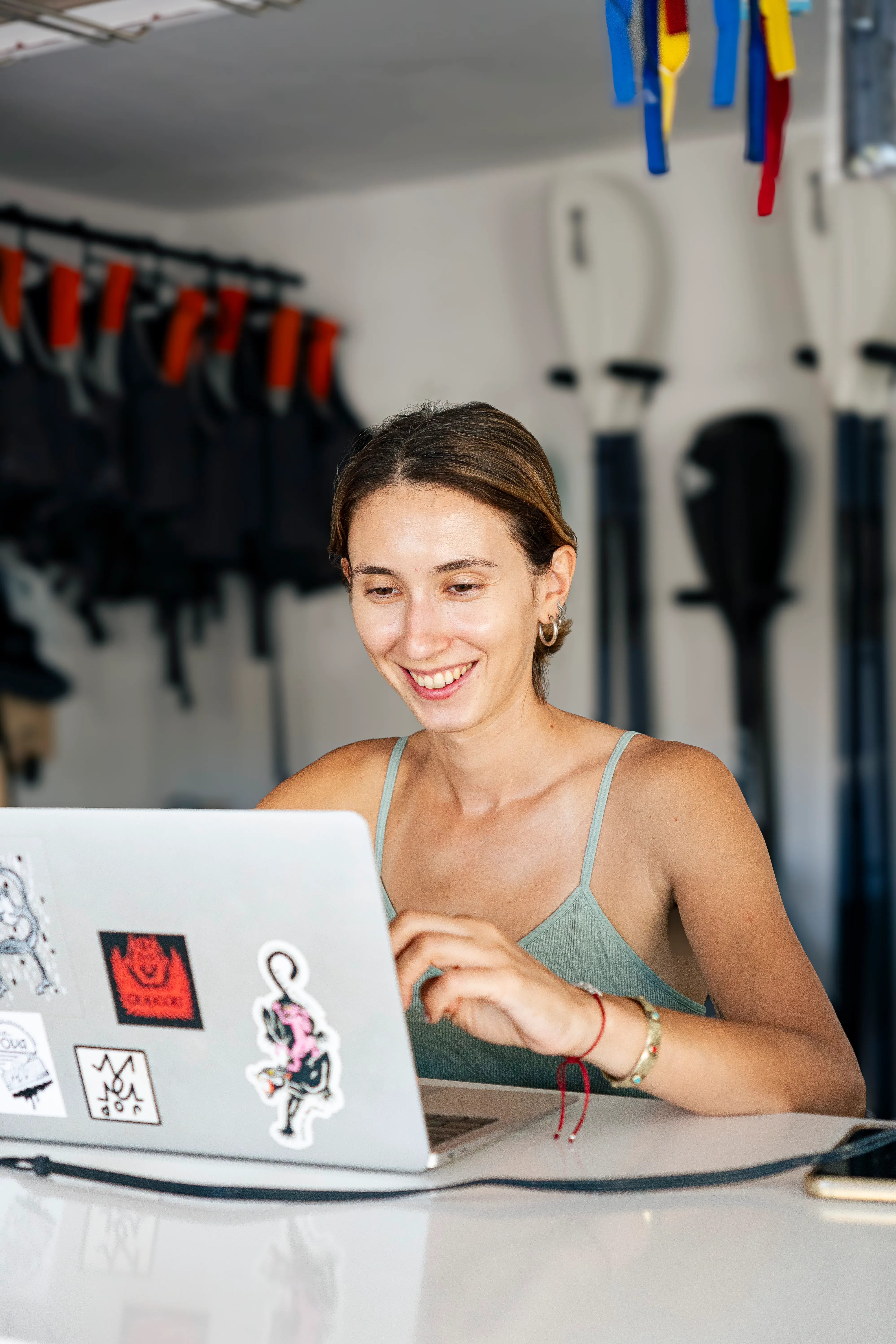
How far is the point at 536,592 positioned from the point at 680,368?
7.08 feet

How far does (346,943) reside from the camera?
967mm

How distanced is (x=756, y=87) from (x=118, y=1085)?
127cm

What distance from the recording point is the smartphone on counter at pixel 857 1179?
3.14 feet

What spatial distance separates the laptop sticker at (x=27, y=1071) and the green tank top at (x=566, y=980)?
477mm

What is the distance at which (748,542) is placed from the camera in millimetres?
3504

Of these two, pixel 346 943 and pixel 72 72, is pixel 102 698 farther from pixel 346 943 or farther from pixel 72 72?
pixel 346 943

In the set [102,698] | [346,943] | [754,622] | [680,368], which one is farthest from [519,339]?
[346,943]

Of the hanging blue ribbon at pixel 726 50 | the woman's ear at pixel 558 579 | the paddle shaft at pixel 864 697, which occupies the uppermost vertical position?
the hanging blue ribbon at pixel 726 50

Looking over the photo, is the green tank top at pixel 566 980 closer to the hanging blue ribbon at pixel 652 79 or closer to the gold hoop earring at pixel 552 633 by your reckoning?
the gold hoop earring at pixel 552 633

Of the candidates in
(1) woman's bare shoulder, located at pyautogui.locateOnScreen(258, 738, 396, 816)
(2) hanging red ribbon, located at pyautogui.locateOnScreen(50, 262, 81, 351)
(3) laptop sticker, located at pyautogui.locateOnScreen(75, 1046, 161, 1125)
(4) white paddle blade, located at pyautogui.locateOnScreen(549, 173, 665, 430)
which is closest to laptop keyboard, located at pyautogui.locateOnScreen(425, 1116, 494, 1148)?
(3) laptop sticker, located at pyautogui.locateOnScreen(75, 1046, 161, 1125)

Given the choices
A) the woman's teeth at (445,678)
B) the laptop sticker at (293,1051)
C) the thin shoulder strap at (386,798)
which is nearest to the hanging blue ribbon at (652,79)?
the woman's teeth at (445,678)

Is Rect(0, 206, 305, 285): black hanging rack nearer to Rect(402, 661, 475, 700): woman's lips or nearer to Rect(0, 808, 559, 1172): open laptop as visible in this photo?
Rect(402, 661, 475, 700): woman's lips

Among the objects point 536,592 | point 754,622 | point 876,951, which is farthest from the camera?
point 754,622

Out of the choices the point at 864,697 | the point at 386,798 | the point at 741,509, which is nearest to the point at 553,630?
the point at 386,798
